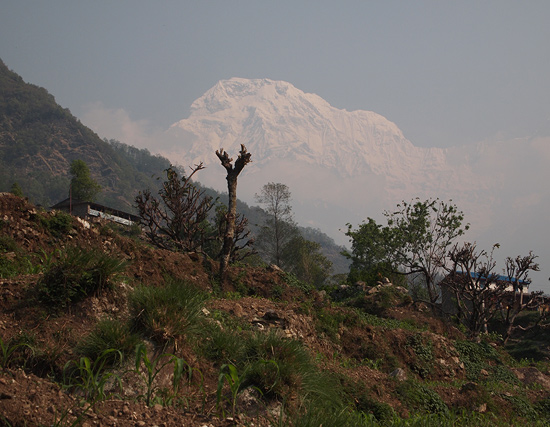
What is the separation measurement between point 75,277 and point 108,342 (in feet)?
4.59

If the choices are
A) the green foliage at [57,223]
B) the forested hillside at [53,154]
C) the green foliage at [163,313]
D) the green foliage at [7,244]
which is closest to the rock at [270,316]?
the green foliage at [163,313]

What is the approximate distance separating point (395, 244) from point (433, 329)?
21.2 m

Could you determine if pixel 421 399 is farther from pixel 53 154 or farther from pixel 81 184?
pixel 53 154

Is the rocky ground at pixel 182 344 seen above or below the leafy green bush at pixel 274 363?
below

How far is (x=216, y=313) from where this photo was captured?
25.4 ft

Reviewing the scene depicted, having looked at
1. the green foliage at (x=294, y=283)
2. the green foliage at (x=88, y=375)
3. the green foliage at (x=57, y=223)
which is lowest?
the green foliage at (x=88, y=375)

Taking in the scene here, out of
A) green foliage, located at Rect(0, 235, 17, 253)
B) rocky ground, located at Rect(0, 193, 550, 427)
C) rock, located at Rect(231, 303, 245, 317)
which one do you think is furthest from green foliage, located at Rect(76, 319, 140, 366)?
green foliage, located at Rect(0, 235, 17, 253)

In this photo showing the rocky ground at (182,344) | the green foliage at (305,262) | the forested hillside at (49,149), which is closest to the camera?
the rocky ground at (182,344)

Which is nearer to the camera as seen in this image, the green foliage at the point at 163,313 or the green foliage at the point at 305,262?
the green foliage at the point at 163,313

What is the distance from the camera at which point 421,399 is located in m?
7.59

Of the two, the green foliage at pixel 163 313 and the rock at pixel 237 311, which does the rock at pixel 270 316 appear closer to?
the rock at pixel 237 311

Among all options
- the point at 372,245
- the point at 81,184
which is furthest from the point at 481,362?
the point at 81,184

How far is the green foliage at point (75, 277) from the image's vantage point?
5.71 m

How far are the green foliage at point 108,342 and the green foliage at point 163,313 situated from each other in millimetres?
302
